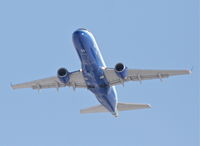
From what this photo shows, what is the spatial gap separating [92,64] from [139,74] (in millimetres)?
5379

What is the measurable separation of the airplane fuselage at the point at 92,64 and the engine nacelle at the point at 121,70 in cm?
158

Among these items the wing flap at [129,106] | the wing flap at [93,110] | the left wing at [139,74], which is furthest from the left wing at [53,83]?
the wing flap at [129,106]

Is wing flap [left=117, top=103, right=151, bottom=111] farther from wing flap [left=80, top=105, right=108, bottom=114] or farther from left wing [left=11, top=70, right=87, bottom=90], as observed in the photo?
left wing [left=11, top=70, right=87, bottom=90]

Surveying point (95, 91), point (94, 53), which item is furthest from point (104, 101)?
point (94, 53)

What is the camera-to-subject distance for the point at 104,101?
199ft

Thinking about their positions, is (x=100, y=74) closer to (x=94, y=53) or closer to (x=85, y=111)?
(x=94, y=53)

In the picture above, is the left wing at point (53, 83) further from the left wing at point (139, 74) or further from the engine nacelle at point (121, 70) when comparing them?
the engine nacelle at point (121, 70)

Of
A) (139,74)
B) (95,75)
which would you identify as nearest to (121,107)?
(139,74)

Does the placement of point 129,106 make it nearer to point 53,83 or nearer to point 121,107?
point 121,107

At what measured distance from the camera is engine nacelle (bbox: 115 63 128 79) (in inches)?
2224

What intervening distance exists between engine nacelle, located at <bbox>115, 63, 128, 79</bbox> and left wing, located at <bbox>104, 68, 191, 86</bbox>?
3.62 ft

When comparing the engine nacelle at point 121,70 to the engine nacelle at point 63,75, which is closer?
the engine nacelle at point 121,70

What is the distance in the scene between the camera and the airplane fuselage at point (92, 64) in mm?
55781

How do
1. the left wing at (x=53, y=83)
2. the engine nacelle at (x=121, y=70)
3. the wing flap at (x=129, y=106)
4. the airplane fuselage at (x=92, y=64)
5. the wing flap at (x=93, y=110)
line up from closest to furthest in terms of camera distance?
the airplane fuselage at (x=92, y=64), the engine nacelle at (x=121, y=70), the left wing at (x=53, y=83), the wing flap at (x=129, y=106), the wing flap at (x=93, y=110)
